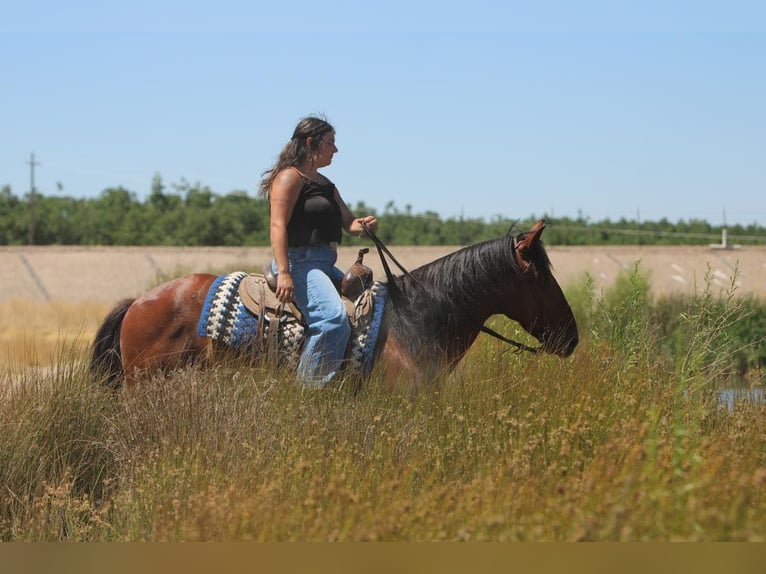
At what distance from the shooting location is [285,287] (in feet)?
22.3

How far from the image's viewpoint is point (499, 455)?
5.90 meters

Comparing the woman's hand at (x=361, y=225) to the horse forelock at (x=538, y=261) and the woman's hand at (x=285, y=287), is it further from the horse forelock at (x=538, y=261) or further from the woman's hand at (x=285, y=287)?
the horse forelock at (x=538, y=261)

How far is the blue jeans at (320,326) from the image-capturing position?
682cm

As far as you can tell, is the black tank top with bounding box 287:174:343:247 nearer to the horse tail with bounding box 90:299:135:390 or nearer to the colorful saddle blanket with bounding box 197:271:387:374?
the colorful saddle blanket with bounding box 197:271:387:374

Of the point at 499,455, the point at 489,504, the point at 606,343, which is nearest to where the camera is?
the point at 489,504

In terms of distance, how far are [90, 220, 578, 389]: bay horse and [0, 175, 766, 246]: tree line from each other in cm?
2331

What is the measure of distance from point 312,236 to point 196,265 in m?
14.7

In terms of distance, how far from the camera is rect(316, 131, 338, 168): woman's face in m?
7.13

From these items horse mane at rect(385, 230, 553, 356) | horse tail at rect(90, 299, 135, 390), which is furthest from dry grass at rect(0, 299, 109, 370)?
horse mane at rect(385, 230, 553, 356)

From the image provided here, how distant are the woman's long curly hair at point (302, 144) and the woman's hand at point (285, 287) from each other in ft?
2.31

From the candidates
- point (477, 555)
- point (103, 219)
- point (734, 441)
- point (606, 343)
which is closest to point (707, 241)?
point (103, 219)

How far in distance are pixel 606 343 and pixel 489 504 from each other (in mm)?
3840

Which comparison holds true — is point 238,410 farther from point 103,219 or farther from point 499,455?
point 103,219

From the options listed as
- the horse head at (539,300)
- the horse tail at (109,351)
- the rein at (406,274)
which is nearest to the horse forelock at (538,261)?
the horse head at (539,300)
